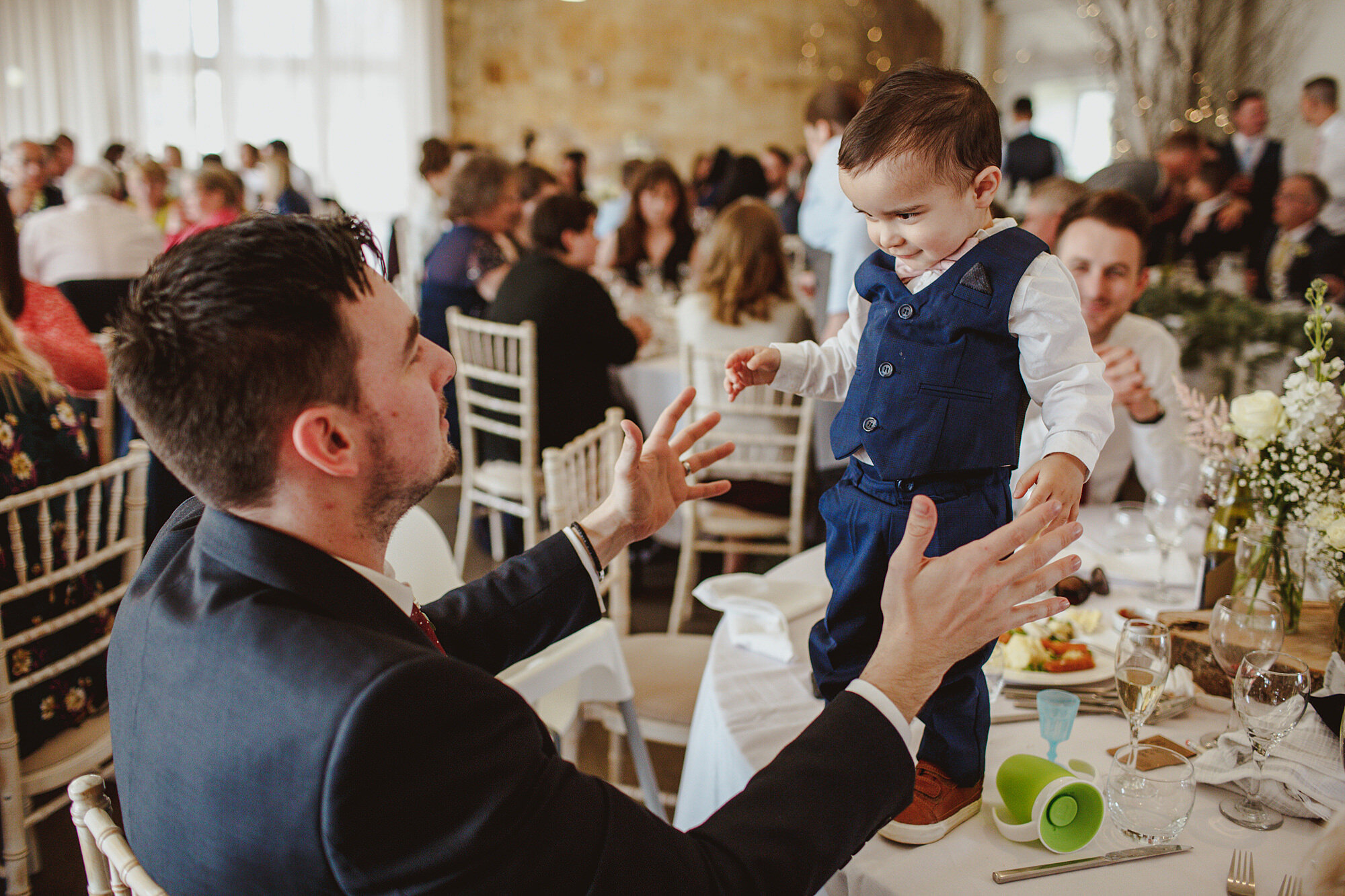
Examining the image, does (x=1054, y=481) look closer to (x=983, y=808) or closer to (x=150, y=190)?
(x=983, y=808)

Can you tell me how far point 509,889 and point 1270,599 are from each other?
1137 mm

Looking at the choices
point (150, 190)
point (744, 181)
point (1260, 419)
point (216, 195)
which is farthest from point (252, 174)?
point (1260, 419)

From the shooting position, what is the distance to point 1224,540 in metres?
1.55

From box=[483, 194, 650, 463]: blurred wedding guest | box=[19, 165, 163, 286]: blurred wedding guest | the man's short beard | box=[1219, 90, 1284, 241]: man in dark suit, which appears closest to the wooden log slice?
the man's short beard

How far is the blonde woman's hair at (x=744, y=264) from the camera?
3400 millimetres

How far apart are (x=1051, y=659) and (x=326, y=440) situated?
105 cm

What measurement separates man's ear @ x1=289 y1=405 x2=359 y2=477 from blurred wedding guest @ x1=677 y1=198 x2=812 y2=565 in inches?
99.2

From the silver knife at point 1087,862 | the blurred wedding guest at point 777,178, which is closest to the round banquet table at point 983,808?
the silver knife at point 1087,862

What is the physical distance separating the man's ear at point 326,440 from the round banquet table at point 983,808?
62 cm

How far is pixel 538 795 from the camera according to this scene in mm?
716

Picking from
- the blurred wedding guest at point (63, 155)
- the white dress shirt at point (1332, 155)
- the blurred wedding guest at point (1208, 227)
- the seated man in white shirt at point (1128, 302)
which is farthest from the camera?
the blurred wedding guest at point (63, 155)

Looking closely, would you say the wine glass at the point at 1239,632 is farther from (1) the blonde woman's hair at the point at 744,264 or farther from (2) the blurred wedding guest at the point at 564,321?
(2) the blurred wedding guest at the point at 564,321

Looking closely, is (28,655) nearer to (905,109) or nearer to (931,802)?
(931,802)

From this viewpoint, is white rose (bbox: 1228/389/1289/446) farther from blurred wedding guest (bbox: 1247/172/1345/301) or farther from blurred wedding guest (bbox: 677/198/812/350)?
blurred wedding guest (bbox: 1247/172/1345/301)
